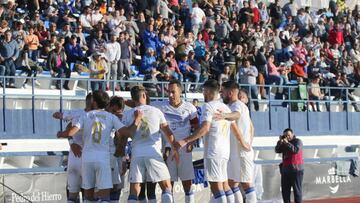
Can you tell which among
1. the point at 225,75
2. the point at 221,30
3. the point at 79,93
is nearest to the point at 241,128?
the point at 79,93

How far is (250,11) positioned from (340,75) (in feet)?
11.5

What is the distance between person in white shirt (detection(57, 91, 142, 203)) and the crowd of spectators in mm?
7932

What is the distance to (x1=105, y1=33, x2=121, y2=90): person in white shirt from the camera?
1028 inches

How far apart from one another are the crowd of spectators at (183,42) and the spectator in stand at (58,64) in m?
0.02

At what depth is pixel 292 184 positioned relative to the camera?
2323 centimetres

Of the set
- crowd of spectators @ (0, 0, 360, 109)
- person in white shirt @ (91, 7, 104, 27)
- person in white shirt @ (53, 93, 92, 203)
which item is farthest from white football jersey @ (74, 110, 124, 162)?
person in white shirt @ (91, 7, 104, 27)

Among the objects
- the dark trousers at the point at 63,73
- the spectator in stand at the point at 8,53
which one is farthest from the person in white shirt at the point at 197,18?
the spectator in stand at the point at 8,53

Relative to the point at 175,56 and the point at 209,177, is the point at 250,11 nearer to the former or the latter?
the point at 175,56

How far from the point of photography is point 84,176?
642 inches

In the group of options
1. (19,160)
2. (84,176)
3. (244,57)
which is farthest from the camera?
(244,57)

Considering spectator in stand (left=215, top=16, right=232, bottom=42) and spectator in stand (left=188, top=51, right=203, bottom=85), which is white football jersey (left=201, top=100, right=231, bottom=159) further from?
spectator in stand (left=215, top=16, right=232, bottom=42)

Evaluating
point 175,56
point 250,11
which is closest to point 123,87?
point 175,56

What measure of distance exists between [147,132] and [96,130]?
86 centimetres

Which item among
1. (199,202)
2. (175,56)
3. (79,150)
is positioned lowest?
(199,202)
